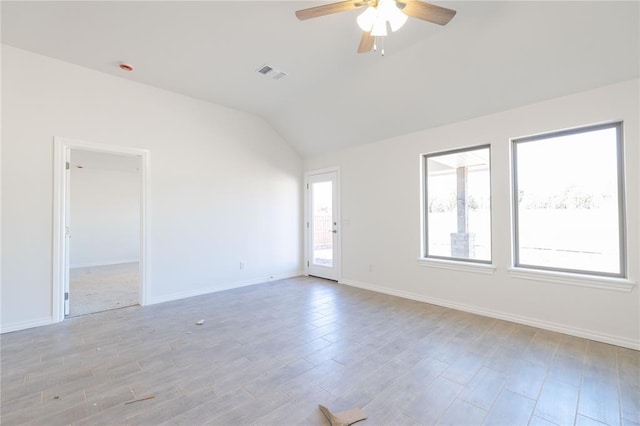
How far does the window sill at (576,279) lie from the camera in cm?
277

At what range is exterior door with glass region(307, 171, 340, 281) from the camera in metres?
5.60

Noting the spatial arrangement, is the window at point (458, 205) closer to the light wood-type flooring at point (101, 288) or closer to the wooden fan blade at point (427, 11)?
the wooden fan blade at point (427, 11)

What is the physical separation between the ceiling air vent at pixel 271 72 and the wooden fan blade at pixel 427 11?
2.09m

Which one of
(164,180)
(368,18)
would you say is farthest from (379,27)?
(164,180)

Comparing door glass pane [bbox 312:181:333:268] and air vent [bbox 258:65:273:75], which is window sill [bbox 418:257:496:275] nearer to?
door glass pane [bbox 312:181:333:268]

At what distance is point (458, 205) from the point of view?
13.5 feet

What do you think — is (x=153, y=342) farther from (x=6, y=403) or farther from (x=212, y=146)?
(x=212, y=146)

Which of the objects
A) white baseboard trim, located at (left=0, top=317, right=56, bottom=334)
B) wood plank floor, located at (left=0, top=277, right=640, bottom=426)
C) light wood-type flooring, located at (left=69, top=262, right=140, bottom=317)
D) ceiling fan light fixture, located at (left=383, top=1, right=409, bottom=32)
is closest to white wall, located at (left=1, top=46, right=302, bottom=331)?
Result: white baseboard trim, located at (left=0, top=317, right=56, bottom=334)

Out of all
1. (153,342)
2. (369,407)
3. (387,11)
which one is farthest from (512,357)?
(153,342)

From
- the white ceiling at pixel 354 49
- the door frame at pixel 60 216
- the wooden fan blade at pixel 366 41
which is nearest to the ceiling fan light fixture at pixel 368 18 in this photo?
the wooden fan blade at pixel 366 41

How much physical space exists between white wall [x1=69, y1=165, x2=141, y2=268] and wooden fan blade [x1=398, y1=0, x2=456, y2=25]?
8.71m

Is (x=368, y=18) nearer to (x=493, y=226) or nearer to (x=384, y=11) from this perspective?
(x=384, y=11)

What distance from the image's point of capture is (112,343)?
2881 mm

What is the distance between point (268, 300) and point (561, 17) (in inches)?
180
